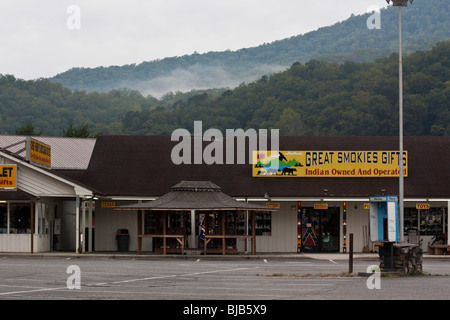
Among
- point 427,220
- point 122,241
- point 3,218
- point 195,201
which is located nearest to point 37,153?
point 3,218

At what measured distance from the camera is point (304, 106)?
110688mm

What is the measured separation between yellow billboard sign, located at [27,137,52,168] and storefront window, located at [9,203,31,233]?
2.12 m

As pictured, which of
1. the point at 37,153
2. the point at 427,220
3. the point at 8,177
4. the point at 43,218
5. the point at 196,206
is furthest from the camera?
the point at 427,220

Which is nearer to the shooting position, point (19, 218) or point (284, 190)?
point (19, 218)

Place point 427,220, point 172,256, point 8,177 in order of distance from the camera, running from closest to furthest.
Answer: point 172,256
point 8,177
point 427,220

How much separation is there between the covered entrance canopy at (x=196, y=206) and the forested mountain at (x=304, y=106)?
60.5 m

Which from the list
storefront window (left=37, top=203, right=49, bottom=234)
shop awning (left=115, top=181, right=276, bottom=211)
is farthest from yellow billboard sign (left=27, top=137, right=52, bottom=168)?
shop awning (left=115, top=181, right=276, bottom=211)

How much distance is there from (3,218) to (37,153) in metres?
3.36

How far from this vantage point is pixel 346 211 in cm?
3894

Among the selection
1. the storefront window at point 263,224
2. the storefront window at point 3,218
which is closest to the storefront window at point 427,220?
the storefront window at point 263,224

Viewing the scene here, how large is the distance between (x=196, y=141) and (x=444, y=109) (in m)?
61.5

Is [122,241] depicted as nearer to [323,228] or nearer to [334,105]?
[323,228]

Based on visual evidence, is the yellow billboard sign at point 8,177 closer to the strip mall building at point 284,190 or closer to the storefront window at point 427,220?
the strip mall building at point 284,190
